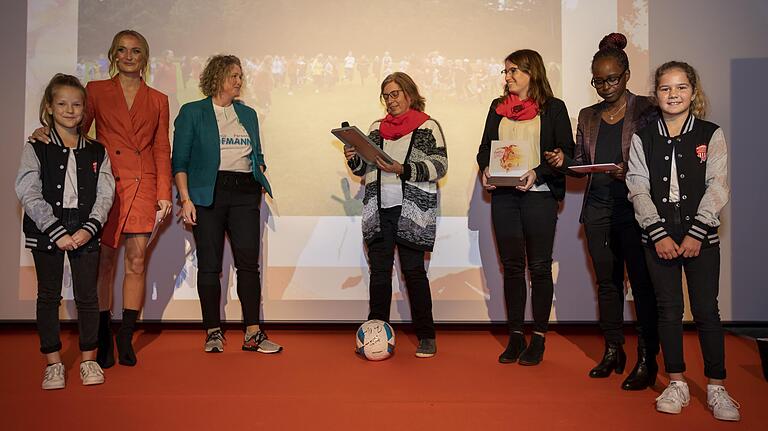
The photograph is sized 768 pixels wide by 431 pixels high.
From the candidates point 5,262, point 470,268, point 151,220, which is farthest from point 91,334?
point 470,268

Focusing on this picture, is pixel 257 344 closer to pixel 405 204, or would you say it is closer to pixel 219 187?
pixel 219 187

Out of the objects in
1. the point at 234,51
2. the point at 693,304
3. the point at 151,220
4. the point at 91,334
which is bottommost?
the point at 91,334

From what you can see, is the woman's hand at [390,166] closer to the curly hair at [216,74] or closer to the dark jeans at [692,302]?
the curly hair at [216,74]

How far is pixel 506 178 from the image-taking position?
10.0ft

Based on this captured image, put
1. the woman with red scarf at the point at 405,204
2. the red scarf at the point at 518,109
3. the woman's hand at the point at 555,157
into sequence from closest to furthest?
the woman's hand at the point at 555,157 < the red scarf at the point at 518,109 < the woman with red scarf at the point at 405,204

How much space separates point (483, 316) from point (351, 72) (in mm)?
1768

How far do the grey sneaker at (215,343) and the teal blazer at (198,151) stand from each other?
0.71 metres

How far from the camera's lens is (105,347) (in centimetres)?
307

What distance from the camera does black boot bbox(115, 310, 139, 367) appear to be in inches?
122

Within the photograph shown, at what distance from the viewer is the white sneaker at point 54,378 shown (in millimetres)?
2648

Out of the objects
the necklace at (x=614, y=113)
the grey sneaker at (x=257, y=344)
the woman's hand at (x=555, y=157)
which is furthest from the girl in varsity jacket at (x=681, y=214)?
the grey sneaker at (x=257, y=344)

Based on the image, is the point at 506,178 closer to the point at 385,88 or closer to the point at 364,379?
the point at 385,88

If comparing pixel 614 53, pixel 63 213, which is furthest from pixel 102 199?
pixel 614 53

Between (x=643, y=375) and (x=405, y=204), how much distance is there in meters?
1.37
